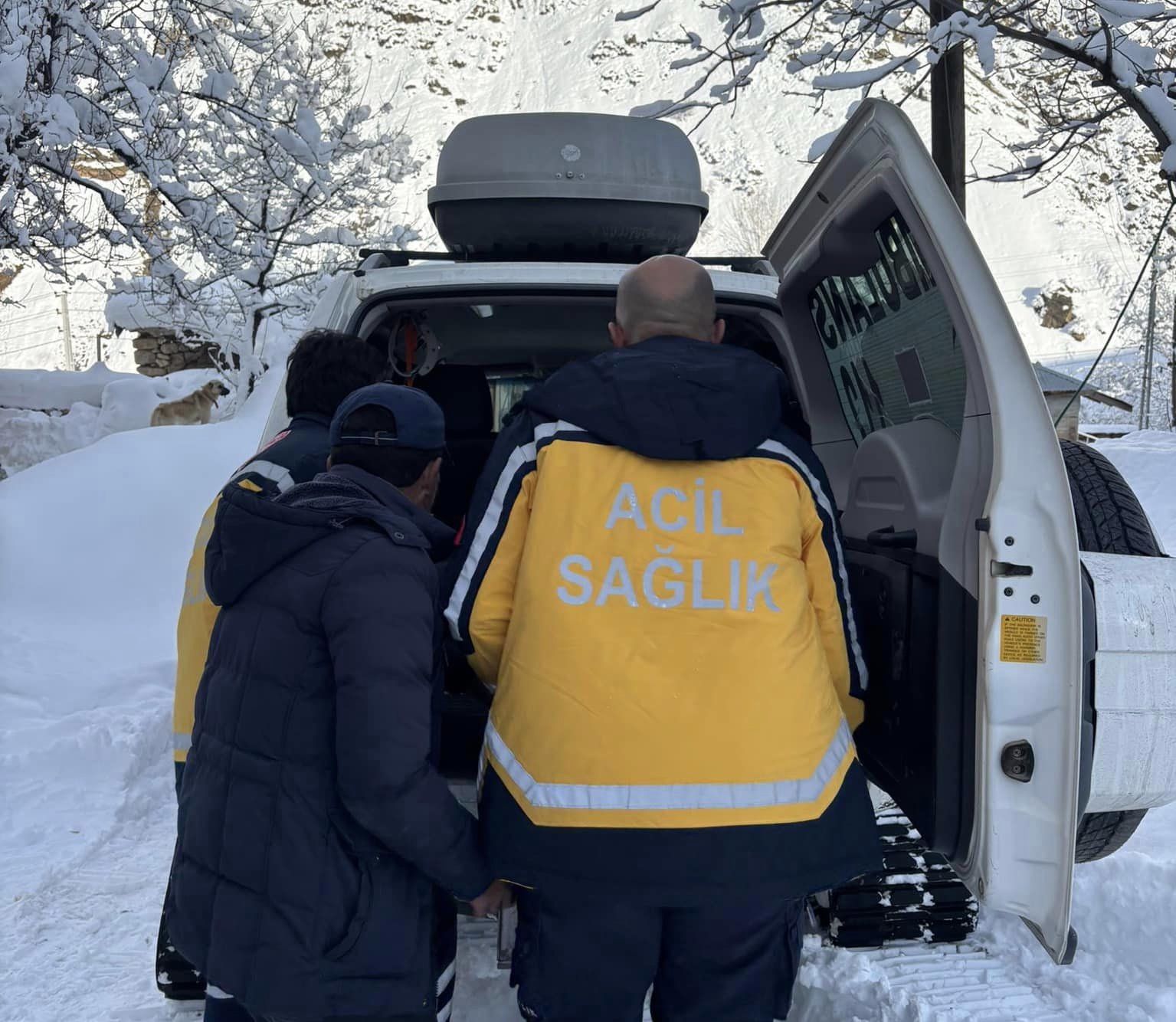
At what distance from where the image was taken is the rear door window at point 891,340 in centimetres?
228

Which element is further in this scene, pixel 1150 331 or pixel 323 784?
pixel 1150 331

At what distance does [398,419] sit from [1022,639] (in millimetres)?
1236

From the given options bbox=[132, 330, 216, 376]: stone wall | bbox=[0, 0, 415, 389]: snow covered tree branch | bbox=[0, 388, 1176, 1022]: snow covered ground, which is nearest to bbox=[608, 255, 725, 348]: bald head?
bbox=[0, 388, 1176, 1022]: snow covered ground

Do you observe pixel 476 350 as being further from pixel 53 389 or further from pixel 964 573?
pixel 53 389

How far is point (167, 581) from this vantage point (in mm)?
7395

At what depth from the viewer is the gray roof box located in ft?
12.4

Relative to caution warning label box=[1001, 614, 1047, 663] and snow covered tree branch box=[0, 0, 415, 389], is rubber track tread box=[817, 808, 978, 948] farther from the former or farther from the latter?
snow covered tree branch box=[0, 0, 415, 389]

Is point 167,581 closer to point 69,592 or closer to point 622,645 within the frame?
point 69,592

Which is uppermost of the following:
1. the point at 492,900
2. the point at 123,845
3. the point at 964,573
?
the point at 964,573

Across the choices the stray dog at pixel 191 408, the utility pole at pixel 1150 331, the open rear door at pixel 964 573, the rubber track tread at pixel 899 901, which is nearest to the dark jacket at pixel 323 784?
the open rear door at pixel 964 573

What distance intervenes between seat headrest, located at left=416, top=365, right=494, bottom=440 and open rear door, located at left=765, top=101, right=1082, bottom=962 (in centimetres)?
189

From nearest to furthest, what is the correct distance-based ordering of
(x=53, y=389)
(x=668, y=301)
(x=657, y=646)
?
(x=657, y=646) → (x=668, y=301) → (x=53, y=389)

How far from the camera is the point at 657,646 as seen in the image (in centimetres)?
182

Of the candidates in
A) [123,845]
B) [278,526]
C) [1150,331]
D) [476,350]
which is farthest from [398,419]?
[1150,331]
